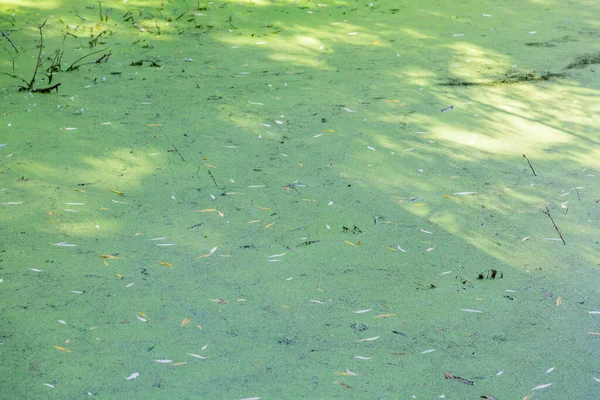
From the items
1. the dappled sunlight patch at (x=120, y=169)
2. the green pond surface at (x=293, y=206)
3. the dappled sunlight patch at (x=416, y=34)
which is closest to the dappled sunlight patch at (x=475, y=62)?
the green pond surface at (x=293, y=206)

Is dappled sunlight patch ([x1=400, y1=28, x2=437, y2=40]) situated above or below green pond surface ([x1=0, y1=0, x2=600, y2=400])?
above

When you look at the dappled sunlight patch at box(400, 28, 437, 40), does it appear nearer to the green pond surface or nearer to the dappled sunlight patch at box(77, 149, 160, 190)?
the green pond surface

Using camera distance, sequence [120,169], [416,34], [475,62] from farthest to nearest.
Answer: [416,34] → [475,62] → [120,169]

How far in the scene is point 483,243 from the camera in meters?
2.54

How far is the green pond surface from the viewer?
1.95m

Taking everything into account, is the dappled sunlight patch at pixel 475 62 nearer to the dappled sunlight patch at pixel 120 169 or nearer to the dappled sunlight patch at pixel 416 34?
the dappled sunlight patch at pixel 416 34

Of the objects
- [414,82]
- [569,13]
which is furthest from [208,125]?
[569,13]

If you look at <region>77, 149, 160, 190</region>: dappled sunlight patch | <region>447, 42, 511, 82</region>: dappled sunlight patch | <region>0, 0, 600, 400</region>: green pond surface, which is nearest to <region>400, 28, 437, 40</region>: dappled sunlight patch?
<region>0, 0, 600, 400</region>: green pond surface

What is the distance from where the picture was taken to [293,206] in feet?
8.92

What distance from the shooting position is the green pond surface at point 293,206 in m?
1.95

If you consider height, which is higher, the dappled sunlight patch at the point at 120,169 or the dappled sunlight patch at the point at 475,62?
the dappled sunlight patch at the point at 475,62

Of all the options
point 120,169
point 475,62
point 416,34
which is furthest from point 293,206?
point 416,34

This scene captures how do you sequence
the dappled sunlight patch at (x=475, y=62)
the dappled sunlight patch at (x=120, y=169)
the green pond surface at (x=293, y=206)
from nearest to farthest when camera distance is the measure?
the green pond surface at (x=293, y=206) → the dappled sunlight patch at (x=120, y=169) → the dappled sunlight patch at (x=475, y=62)

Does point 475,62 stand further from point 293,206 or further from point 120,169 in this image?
point 120,169
